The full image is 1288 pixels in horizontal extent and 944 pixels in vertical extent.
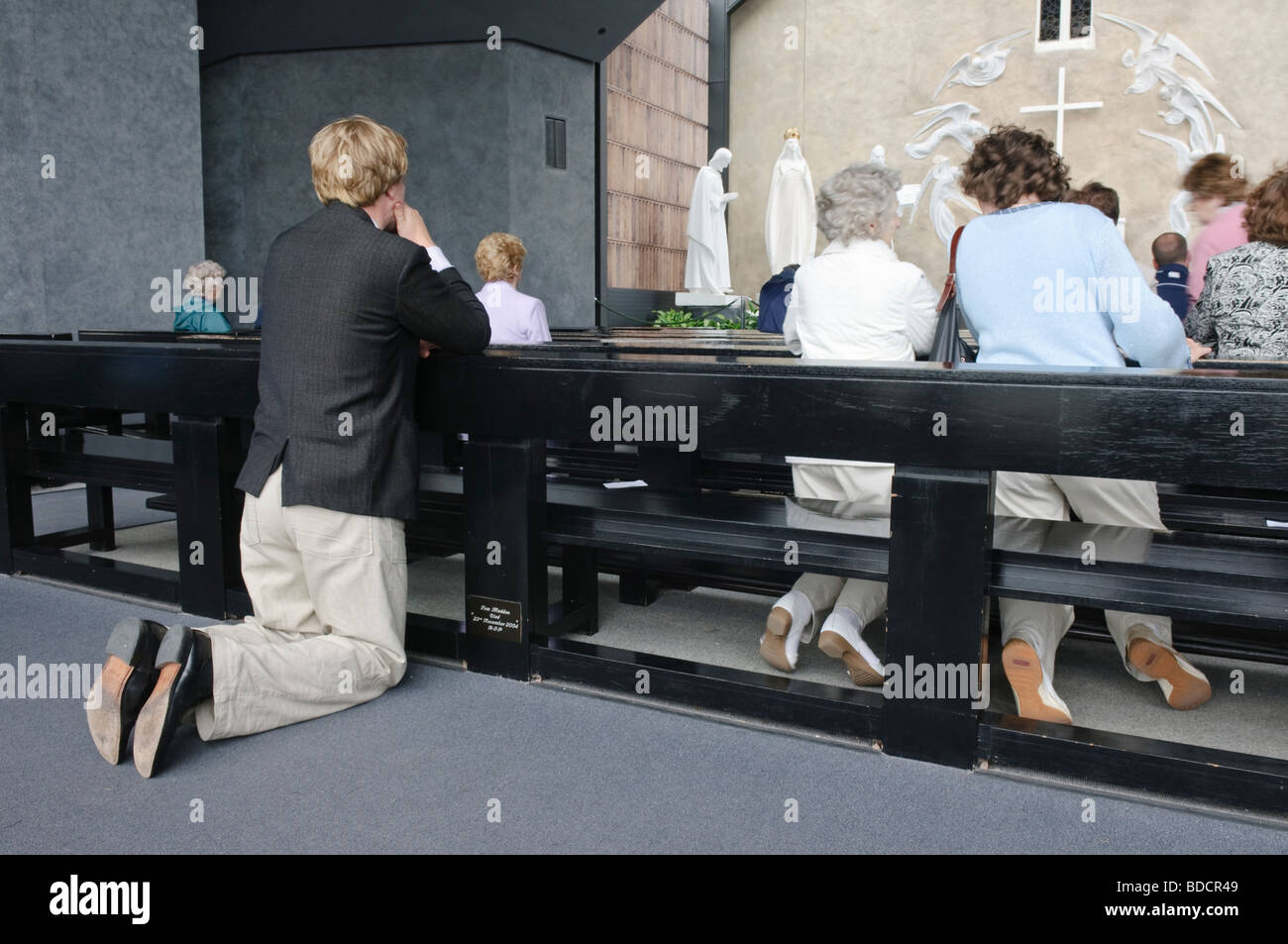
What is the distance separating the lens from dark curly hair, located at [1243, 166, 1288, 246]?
2533mm

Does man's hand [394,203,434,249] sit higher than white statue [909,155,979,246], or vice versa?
white statue [909,155,979,246]

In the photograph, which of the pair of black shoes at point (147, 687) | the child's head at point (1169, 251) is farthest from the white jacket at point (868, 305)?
the child's head at point (1169, 251)

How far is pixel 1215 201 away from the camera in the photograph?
387 cm

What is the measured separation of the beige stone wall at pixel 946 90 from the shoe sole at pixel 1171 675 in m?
7.43

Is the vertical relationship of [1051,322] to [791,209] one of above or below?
below

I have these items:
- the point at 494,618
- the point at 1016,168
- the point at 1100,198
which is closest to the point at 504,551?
the point at 494,618

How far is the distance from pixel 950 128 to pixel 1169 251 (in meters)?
7.05

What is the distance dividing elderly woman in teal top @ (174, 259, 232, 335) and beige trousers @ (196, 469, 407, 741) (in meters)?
3.50

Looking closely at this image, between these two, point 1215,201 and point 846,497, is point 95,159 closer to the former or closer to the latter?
point 846,497

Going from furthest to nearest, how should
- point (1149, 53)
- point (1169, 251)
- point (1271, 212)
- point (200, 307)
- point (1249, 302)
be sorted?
point (1149, 53), point (200, 307), point (1169, 251), point (1249, 302), point (1271, 212)

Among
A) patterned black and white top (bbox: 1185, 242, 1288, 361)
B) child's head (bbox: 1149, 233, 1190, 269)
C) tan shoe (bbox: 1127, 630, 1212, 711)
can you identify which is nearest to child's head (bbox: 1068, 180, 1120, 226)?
child's head (bbox: 1149, 233, 1190, 269)

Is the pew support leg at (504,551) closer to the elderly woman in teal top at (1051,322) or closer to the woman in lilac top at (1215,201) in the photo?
the elderly woman in teal top at (1051,322)

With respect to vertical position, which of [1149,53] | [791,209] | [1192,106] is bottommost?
[791,209]

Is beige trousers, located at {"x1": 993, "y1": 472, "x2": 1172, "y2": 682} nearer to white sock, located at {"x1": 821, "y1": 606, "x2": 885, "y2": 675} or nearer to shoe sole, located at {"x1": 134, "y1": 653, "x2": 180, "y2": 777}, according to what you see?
white sock, located at {"x1": 821, "y1": 606, "x2": 885, "y2": 675}
